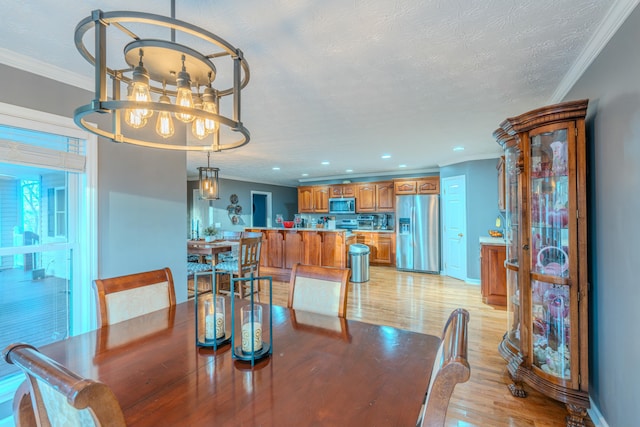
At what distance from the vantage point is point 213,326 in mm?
1273

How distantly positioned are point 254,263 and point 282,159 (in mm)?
2053

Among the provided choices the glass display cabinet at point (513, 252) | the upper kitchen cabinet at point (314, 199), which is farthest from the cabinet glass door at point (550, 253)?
the upper kitchen cabinet at point (314, 199)

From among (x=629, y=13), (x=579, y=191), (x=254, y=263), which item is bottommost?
(x=254, y=263)

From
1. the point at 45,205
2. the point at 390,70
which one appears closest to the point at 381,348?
the point at 390,70

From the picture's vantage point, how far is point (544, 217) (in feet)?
6.78

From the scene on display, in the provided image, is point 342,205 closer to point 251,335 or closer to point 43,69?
point 43,69

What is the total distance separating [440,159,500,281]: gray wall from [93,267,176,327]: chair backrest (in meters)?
5.00

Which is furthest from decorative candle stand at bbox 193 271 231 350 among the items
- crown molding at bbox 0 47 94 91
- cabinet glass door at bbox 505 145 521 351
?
cabinet glass door at bbox 505 145 521 351

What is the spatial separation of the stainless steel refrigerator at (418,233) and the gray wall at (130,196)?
4.98m

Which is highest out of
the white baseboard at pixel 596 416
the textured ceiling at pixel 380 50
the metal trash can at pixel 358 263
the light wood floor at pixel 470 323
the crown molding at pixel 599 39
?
the textured ceiling at pixel 380 50

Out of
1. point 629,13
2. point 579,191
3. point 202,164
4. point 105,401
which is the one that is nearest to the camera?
point 105,401

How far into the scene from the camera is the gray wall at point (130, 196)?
6.42 feet

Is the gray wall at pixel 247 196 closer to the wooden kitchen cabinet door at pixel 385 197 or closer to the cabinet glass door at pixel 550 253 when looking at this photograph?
the wooden kitchen cabinet door at pixel 385 197

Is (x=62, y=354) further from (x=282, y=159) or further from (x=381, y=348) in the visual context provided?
(x=282, y=159)
